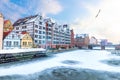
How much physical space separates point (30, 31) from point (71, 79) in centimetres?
5167

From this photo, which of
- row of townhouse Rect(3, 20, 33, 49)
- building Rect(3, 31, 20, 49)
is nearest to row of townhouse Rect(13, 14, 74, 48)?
row of townhouse Rect(3, 20, 33, 49)

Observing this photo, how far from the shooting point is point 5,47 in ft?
187

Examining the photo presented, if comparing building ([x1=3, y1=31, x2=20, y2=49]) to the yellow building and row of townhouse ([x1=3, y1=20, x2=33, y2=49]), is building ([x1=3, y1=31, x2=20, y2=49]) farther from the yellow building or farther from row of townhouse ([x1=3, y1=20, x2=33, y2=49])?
the yellow building

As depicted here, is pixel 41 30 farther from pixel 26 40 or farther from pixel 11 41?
pixel 11 41

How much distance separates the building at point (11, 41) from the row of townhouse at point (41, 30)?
10.0 meters

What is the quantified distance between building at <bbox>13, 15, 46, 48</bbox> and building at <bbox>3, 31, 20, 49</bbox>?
31.0ft

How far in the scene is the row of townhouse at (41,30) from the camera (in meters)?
72.4

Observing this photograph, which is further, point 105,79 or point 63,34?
point 63,34

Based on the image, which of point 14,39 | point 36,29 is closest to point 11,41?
point 14,39

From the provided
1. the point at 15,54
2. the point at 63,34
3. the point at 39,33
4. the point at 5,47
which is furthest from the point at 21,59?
the point at 63,34

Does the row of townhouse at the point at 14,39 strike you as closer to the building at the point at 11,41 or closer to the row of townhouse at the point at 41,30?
the building at the point at 11,41

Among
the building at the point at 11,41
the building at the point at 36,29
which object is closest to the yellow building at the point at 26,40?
the building at the point at 11,41

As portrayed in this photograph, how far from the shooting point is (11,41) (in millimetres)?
59688

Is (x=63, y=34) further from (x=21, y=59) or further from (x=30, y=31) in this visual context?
(x=21, y=59)
